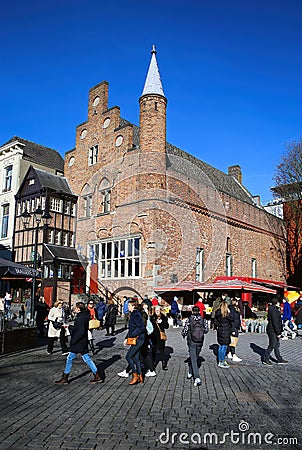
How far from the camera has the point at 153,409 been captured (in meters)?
6.48

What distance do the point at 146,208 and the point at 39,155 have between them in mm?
14469

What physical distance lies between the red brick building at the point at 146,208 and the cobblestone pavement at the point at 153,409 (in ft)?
44.2

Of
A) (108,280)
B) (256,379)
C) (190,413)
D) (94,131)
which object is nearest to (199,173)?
(94,131)

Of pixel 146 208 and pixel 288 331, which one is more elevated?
pixel 146 208

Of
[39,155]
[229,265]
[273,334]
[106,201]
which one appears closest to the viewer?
[273,334]

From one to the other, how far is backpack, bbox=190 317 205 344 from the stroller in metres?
9.89

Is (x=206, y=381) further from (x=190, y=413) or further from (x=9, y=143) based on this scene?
(x=9, y=143)

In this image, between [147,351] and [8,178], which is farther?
[8,178]

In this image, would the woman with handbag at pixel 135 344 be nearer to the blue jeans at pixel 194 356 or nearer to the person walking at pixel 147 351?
the person walking at pixel 147 351

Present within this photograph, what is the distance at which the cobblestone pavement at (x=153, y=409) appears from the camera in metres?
5.09

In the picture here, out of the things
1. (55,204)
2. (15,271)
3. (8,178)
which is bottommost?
(15,271)

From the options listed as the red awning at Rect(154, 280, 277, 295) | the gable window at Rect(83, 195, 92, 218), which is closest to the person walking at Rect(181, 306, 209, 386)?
the red awning at Rect(154, 280, 277, 295)

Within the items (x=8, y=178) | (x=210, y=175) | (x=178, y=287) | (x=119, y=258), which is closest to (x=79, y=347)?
(x=178, y=287)

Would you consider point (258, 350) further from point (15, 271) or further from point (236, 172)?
point (236, 172)
